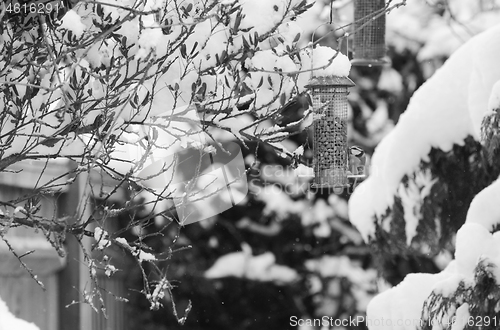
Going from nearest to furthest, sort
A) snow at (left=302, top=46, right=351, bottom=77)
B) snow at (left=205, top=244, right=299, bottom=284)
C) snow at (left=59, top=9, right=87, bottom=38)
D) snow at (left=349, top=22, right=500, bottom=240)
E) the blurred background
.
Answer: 1. snow at (left=59, top=9, right=87, bottom=38)
2. snow at (left=302, top=46, right=351, bottom=77)
3. snow at (left=349, top=22, right=500, bottom=240)
4. the blurred background
5. snow at (left=205, top=244, right=299, bottom=284)

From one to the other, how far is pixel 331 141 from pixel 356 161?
0.51 ft

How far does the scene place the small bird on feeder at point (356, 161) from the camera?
3.19 metres

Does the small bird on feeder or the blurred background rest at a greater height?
the blurred background

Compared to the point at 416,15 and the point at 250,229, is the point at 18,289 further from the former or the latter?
the point at 416,15

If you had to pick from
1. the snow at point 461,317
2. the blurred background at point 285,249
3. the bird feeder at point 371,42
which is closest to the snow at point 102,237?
the snow at point 461,317

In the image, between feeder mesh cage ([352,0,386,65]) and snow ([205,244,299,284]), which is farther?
snow ([205,244,299,284])

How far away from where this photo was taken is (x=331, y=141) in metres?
3.25

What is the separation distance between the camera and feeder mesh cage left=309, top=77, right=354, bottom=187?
10.0ft

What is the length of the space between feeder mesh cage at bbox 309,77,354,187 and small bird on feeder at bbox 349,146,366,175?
3 cm

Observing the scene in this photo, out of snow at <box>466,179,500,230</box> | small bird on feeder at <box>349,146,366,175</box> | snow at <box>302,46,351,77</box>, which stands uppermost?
snow at <box>302,46,351,77</box>

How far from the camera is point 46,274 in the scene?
6215 millimetres

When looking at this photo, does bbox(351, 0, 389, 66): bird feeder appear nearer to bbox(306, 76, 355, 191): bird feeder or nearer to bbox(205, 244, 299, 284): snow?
bbox(306, 76, 355, 191): bird feeder

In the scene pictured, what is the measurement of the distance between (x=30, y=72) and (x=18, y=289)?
4099 millimetres

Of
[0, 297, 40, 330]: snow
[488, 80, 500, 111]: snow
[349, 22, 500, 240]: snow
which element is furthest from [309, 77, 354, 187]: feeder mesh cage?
[0, 297, 40, 330]: snow
